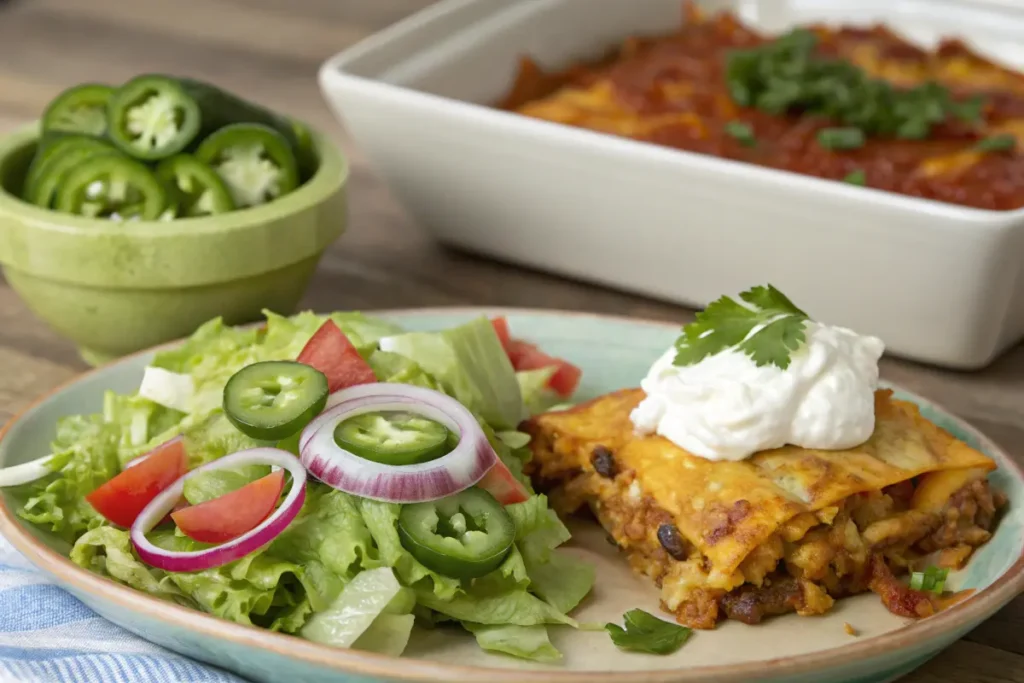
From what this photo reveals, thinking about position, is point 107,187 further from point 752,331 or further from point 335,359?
point 752,331

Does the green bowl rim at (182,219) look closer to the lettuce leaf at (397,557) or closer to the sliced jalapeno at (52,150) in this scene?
the sliced jalapeno at (52,150)

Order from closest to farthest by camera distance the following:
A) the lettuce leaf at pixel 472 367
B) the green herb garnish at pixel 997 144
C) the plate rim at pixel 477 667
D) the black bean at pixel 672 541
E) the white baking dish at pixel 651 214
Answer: the plate rim at pixel 477 667 < the black bean at pixel 672 541 < the lettuce leaf at pixel 472 367 < the white baking dish at pixel 651 214 < the green herb garnish at pixel 997 144

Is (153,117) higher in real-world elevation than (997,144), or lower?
higher

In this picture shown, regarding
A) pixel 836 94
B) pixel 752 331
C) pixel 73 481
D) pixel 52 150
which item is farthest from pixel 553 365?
pixel 836 94

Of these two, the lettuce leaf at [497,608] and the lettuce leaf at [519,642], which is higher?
the lettuce leaf at [497,608]

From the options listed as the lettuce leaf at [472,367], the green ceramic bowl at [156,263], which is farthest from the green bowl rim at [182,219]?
the lettuce leaf at [472,367]

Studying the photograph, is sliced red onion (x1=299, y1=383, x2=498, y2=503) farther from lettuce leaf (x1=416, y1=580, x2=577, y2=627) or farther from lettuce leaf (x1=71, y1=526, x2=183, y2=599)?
lettuce leaf (x1=71, y1=526, x2=183, y2=599)
